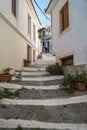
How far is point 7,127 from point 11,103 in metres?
1.31

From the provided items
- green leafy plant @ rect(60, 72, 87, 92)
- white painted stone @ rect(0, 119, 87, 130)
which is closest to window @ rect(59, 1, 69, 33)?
green leafy plant @ rect(60, 72, 87, 92)

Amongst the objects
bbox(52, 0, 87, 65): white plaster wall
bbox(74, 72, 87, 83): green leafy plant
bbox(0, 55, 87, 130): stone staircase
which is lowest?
bbox(0, 55, 87, 130): stone staircase

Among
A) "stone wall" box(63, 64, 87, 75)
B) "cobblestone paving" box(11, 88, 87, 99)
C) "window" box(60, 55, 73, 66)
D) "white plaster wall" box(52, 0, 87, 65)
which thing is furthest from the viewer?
"window" box(60, 55, 73, 66)

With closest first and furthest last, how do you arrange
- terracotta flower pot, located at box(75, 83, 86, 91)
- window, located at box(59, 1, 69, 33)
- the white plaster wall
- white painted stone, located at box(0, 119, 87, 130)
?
white painted stone, located at box(0, 119, 87, 130)
terracotta flower pot, located at box(75, 83, 86, 91)
the white plaster wall
window, located at box(59, 1, 69, 33)

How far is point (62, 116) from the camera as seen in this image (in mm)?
4953

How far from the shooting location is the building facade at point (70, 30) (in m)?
7.98

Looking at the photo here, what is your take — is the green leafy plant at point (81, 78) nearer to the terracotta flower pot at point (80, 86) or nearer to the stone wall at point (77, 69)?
the terracotta flower pot at point (80, 86)

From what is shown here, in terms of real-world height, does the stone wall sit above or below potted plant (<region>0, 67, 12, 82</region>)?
above

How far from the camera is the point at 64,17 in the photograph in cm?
1104

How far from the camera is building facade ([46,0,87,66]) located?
26.2ft

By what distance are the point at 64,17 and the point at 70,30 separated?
6.28 feet

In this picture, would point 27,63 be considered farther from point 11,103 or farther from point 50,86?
point 11,103

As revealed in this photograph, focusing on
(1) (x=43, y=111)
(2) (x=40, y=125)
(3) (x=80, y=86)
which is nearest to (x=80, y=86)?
(3) (x=80, y=86)

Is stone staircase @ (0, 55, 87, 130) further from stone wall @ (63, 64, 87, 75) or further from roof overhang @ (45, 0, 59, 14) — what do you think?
roof overhang @ (45, 0, 59, 14)
